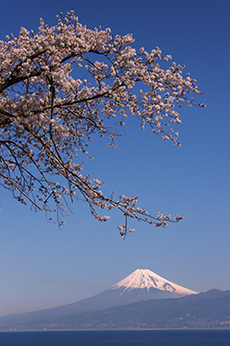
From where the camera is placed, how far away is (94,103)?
7.04 metres

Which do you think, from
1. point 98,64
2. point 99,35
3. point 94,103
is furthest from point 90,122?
point 99,35

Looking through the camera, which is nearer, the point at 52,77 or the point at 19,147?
the point at 52,77

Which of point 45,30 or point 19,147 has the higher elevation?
point 45,30

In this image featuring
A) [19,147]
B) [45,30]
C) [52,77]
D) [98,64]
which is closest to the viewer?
[52,77]

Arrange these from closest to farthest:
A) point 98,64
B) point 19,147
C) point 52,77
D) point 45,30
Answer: point 52,77, point 45,30, point 98,64, point 19,147

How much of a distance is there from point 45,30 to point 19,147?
6.75 feet

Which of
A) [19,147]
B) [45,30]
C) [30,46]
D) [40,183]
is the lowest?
[40,183]

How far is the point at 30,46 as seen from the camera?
572cm

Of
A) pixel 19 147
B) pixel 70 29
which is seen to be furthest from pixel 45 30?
pixel 19 147

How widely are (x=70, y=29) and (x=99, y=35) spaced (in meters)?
0.50

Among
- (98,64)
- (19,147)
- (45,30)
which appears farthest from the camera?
(19,147)

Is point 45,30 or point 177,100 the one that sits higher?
point 45,30

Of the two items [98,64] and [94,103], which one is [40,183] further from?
[98,64]

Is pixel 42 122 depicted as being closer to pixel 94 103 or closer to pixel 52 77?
pixel 52 77
